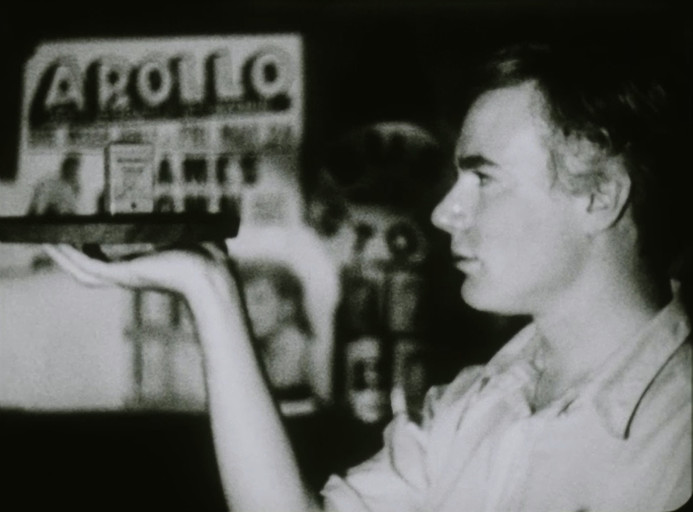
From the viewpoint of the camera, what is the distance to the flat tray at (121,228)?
135 cm

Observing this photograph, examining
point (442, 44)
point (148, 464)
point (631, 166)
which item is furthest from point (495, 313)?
point (148, 464)

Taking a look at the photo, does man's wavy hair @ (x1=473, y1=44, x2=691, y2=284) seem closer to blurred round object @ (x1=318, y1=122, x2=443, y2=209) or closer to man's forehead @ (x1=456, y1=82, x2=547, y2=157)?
man's forehead @ (x1=456, y1=82, x2=547, y2=157)

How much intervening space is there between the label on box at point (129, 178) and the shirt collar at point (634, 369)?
779 millimetres

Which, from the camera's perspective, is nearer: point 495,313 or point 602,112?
point 602,112

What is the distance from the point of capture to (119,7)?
1.43 metres

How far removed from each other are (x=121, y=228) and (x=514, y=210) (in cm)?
64

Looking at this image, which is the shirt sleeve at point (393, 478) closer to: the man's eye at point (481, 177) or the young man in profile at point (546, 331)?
the young man in profile at point (546, 331)

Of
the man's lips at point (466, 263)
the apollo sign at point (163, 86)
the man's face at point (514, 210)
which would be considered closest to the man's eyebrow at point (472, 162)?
the man's face at point (514, 210)

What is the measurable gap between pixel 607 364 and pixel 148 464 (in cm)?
75

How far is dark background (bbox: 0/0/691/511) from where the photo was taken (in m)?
1.36

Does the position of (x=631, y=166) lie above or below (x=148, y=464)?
above

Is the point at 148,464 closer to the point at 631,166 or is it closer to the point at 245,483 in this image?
the point at 245,483

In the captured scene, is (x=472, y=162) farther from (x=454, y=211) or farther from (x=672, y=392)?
(x=672, y=392)

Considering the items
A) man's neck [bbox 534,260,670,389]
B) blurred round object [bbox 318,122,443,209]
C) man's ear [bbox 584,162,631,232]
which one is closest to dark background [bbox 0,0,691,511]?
blurred round object [bbox 318,122,443,209]
